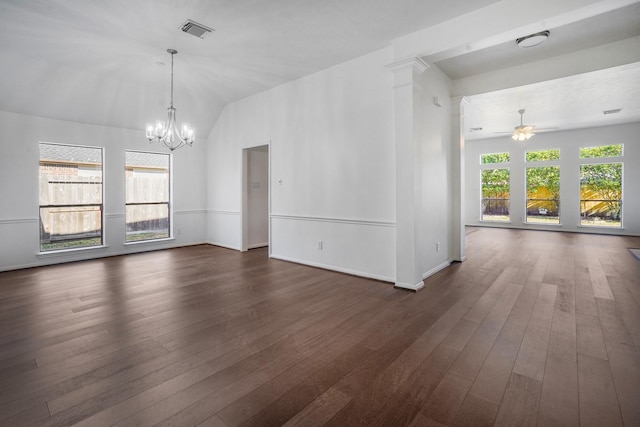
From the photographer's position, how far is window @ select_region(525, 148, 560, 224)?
9.39m

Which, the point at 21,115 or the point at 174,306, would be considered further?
the point at 21,115

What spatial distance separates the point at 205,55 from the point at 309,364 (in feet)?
13.6

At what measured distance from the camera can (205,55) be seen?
4188 mm

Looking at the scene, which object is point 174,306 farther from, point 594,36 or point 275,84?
point 594,36

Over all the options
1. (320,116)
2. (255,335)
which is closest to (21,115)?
(320,116)

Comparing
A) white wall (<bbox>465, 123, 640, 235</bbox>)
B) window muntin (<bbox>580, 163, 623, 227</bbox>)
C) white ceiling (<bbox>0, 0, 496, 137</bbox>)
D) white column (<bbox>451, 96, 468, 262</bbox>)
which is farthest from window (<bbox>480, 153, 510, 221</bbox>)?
white ceiling (<bbox>0, 0, 496, 137</bbox>)

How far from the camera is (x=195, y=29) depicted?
345cm

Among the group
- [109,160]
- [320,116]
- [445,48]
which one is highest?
[445,48]

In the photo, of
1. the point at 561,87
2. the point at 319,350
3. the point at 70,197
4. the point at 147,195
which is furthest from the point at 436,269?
the point at 70,197

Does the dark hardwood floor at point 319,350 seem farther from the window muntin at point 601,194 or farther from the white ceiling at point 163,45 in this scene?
the window muntin at point 601,194

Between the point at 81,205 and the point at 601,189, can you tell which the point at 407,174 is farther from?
the point at 601,189

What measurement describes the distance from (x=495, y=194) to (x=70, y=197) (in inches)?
465

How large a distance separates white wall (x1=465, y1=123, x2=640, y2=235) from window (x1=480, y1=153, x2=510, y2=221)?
17cm

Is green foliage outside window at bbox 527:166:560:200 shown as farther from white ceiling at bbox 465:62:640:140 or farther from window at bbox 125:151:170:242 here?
window at bbox 125:151:170:242
